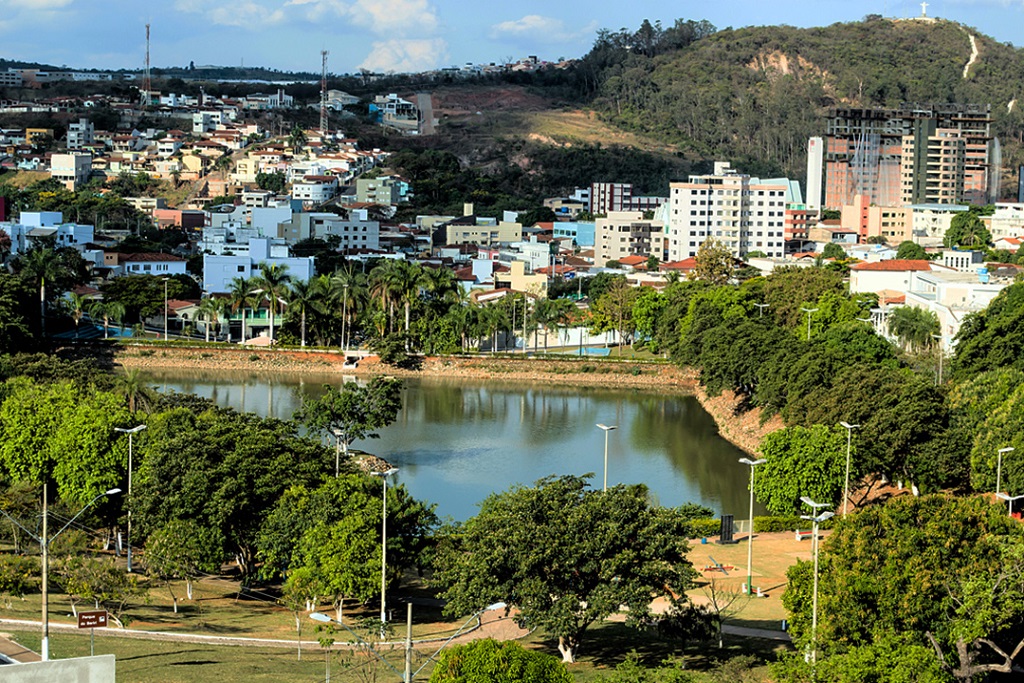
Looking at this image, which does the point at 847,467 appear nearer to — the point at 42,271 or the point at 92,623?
the point at 92,623

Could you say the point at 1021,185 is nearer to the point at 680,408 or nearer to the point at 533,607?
the point at 680,408

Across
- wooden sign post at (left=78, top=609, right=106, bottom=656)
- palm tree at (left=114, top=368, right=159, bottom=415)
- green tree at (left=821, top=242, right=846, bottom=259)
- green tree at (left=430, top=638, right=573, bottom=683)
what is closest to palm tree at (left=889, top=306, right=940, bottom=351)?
green tree at (left=821, top=242, right=846, bottom=259)

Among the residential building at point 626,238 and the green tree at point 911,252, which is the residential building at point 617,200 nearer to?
the residential building at point 626,238

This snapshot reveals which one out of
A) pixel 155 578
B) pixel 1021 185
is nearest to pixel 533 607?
pixel 155 578

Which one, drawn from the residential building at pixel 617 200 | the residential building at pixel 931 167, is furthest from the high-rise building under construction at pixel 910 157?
the residential building at pixel 617 200

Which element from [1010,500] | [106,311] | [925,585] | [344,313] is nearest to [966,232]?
[344,313]

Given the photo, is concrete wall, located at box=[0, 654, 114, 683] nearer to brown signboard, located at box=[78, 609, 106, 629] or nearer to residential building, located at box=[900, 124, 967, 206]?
brown signboard, located at box=[78, 609, 106, 629]
